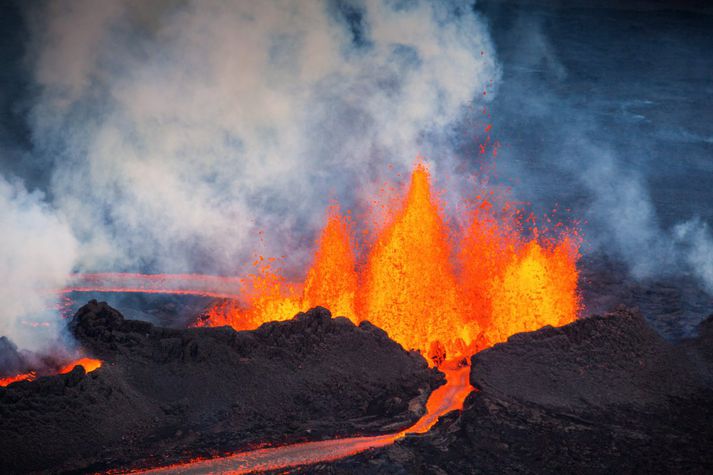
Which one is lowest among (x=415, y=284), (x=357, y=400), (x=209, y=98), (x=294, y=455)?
(x=294, y=455)

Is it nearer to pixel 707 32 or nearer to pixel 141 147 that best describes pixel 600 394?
→ pixel 141 147

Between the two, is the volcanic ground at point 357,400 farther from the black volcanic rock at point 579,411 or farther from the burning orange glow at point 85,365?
the burning orange glow at point 85,365

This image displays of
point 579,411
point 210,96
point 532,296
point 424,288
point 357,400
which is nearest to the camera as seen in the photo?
point 579,411

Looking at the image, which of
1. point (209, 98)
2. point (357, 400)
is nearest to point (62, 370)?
point (357, 400)

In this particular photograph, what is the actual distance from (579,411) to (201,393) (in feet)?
19.6

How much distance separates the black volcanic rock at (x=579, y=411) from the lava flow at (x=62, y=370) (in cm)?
397

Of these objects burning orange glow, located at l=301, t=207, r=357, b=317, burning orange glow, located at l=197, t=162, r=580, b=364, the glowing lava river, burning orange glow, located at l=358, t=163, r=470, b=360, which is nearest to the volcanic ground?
the glowing lava river

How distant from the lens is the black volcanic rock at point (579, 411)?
1249cm

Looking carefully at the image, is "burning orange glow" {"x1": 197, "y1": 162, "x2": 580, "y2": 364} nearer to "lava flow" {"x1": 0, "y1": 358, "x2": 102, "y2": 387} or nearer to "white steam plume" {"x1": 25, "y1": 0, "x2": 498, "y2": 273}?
"white steam plume" {"x1": 25, "y1": 0, "x2": 498, "y2": 273}

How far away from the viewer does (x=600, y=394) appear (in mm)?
14594

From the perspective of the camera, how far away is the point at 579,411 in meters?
14.1

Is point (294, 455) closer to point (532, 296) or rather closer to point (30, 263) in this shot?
point (532, 296)

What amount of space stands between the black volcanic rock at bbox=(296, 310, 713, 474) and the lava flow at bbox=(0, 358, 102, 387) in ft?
13.0

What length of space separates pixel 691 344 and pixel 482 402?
16.9 ft
